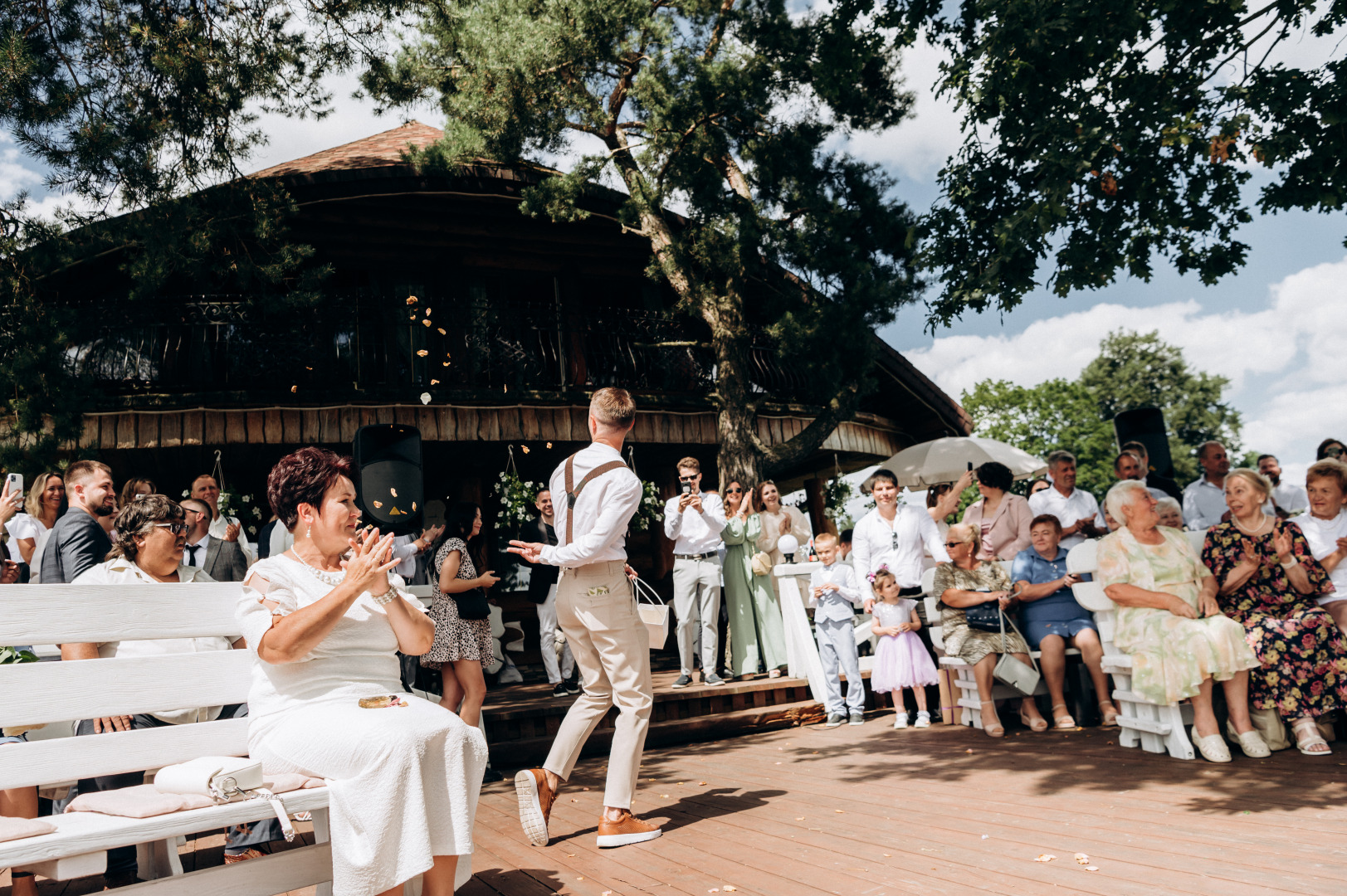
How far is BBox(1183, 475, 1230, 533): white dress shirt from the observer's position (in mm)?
8305

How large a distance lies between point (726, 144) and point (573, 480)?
6.62 metres

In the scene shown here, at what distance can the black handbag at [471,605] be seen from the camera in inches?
222

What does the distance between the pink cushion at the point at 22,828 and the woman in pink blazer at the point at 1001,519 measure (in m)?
6.20

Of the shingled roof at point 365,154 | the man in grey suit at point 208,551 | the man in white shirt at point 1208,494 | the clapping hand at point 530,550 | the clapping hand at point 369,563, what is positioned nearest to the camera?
the clapping hand at point 369,563

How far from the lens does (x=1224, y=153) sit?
7.13 meters

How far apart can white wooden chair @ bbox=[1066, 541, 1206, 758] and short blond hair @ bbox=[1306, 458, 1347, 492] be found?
0.77 meters

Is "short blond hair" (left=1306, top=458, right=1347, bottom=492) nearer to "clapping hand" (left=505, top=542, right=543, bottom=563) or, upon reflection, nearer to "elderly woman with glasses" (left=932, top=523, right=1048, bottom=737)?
"elderly woman with glasses" (left=932, top=523, right=1048, bottom=737)

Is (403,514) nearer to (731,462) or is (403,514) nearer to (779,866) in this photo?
(731,462)

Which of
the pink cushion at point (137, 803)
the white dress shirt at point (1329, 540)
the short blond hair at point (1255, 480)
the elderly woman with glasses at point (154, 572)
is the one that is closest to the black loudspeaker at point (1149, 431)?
the white dress shirt at point (1329, 540)

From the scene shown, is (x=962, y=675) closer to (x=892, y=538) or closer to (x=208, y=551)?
(x=892, y=538)

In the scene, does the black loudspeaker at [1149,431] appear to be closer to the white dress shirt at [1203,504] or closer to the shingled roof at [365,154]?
the white dress shirt at [1203,504]

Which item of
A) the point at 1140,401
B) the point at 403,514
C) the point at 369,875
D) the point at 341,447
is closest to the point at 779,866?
the point at 369,875

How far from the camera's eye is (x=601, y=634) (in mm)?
4172

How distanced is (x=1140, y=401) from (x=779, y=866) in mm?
53539
